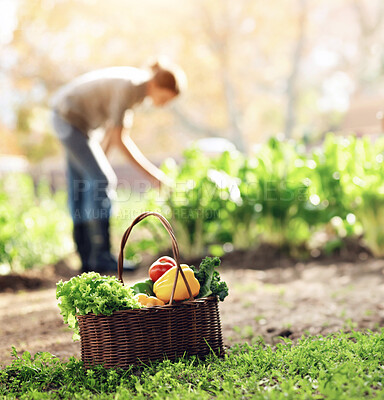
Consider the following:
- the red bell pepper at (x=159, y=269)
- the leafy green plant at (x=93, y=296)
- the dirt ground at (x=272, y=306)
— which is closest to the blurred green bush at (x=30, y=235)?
the dirt ground at (x=272, y=306)

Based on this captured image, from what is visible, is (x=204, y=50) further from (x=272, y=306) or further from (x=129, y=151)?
(x=272, y=306)

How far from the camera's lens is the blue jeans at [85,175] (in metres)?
4.68

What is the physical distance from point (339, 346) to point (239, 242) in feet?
10.4

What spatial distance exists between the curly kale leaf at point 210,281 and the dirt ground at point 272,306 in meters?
0.44

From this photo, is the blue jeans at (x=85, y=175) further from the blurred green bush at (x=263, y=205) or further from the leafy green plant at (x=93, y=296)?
the leafy green plant at (x=93, y=296)

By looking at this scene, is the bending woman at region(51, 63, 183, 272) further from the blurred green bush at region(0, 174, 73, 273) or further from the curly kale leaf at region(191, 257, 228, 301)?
the curly kale leaf at region(191, 257, 228, 301)

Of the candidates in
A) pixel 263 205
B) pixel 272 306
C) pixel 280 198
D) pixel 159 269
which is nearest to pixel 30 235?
pixel 263 205

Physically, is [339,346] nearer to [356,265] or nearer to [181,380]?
[181,380]

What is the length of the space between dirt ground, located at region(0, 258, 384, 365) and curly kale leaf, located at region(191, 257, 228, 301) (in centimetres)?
44

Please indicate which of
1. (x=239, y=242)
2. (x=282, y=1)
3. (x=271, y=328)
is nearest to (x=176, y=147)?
(x=282, y=1)

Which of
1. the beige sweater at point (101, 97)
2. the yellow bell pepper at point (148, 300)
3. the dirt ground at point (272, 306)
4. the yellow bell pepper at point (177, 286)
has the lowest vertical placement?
the dirt ground at point (272, 306)

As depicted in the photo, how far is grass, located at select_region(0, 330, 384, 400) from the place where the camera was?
1788 millimetres

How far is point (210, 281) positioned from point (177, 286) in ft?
0.48

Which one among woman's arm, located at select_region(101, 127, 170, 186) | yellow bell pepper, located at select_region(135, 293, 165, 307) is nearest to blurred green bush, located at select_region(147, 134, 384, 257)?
woman's arm, located at select_region(101, 127, 170, 186)
